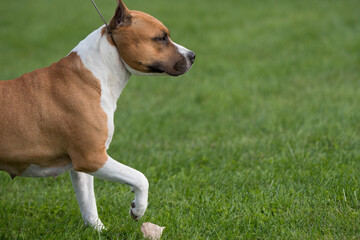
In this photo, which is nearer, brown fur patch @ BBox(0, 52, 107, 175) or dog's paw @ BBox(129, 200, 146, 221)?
brown fur patch @ BBox(0, 52, 107, 175)

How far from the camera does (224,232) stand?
3936mm

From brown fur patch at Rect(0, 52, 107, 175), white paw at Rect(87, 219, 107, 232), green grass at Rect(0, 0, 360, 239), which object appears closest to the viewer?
brown fur patch at Rect(0, 52, 107, 175)

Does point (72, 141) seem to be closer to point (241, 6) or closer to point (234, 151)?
point (234, 151)

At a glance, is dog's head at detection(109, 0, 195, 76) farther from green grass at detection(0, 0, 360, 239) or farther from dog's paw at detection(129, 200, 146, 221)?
Result: green grass at detection(0, 0, 360, 239)

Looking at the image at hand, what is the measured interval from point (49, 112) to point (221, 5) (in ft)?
38.1

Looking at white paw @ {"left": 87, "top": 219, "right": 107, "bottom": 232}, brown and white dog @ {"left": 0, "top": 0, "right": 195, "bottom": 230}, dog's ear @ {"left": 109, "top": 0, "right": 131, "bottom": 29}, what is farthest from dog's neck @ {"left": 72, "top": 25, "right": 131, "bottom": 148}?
white paw @ {"left": 87, "top": 219, "right": 107, "bottom": 232}

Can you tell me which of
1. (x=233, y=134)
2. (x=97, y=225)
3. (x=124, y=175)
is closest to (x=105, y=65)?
(x=124, y=175)

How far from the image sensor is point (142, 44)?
3.61 meters

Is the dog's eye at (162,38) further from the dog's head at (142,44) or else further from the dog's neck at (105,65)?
the dog's neck at (105,65)

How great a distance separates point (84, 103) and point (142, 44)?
629 mm

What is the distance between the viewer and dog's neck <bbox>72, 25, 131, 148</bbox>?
11.9 ft

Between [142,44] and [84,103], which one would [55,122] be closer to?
[84,103]

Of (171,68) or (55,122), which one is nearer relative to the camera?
(55,122)

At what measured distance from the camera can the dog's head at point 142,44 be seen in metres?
3.60
